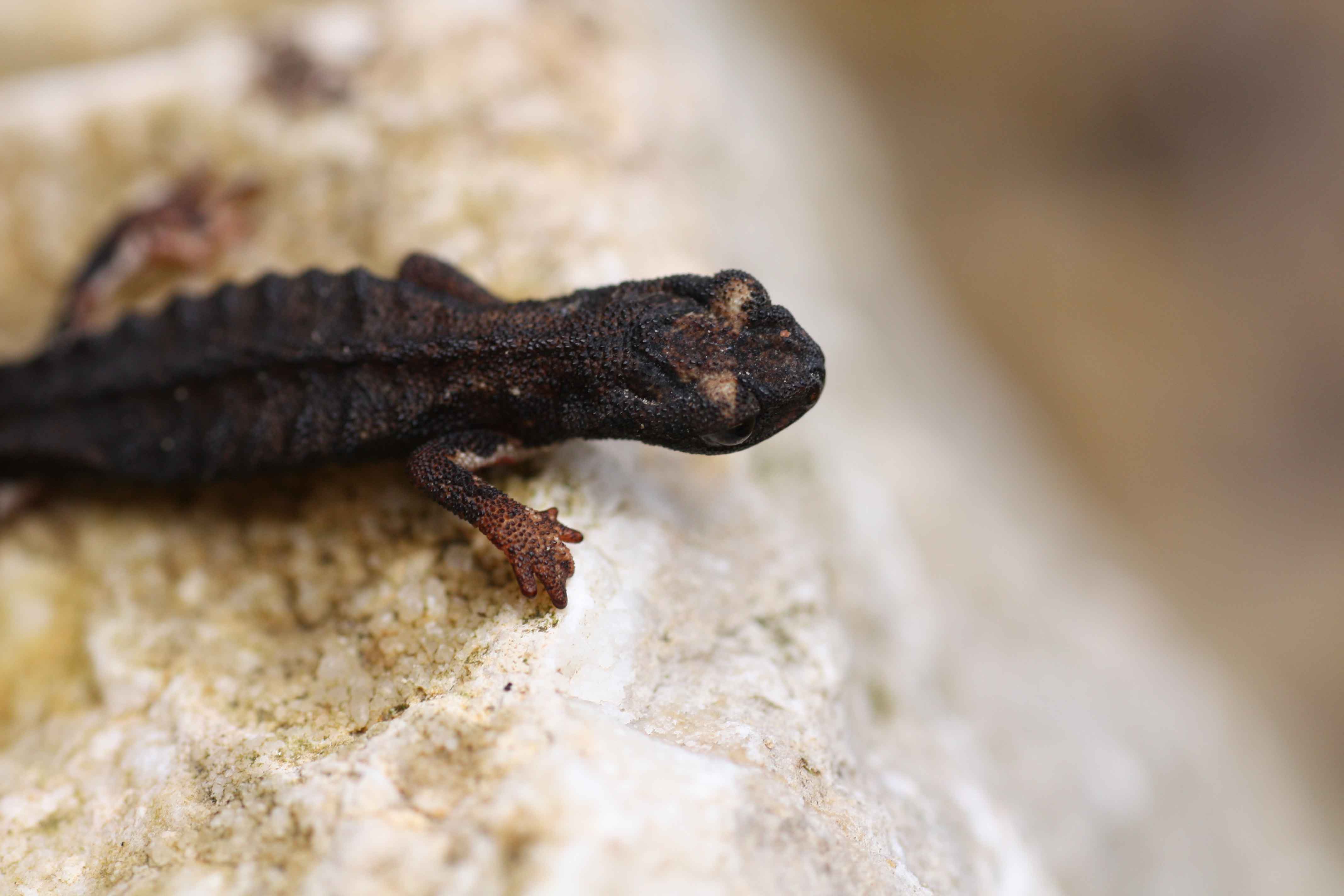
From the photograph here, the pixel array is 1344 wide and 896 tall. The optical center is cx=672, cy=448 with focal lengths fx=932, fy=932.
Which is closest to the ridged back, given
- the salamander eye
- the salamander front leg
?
the salamander front leg

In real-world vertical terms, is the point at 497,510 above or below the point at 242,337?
above

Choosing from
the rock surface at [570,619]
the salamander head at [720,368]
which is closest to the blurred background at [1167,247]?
the rock surface at [570,619]

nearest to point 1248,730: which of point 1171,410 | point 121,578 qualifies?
point 1171,410

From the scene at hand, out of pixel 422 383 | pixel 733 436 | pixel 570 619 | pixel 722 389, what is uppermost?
pixel 722 389

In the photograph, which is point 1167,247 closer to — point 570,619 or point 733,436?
point 733,436

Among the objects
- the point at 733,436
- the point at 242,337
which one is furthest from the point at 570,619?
the point at 242,337

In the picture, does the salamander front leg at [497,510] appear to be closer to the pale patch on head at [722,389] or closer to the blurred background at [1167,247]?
the pale patch on head at [722,389]

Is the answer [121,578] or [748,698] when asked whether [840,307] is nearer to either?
[748,698]

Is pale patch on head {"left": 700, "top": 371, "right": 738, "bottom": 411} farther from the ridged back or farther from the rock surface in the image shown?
the ridged back
